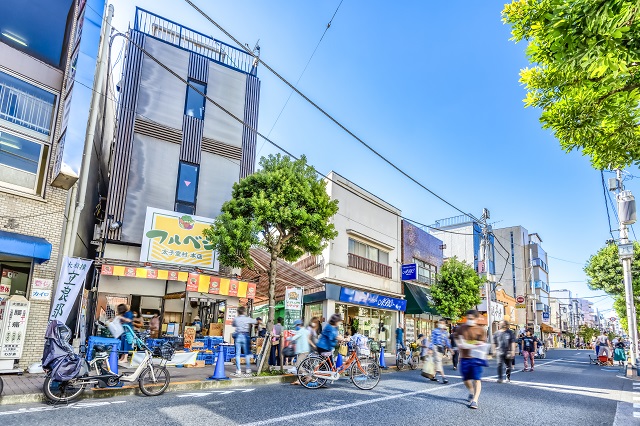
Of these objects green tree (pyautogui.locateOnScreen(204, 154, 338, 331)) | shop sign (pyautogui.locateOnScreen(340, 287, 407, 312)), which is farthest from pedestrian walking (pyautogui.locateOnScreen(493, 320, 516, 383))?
shop sign (pyautogui.locateOnScreen(340, 287, 407, 312))

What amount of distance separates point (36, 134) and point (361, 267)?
56.3 ft

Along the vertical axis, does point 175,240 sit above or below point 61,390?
above

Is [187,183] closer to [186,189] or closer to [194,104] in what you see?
[186,189]

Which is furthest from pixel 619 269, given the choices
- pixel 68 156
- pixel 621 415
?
pixel 68 156

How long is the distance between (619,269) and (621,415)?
30305mm

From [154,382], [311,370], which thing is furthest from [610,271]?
[154,382]

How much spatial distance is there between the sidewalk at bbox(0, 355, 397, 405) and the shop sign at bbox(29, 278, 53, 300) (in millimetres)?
2097

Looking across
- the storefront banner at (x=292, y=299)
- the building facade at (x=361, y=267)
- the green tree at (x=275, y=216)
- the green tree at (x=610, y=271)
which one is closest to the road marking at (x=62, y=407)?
the green tree at (x=275, y=216)

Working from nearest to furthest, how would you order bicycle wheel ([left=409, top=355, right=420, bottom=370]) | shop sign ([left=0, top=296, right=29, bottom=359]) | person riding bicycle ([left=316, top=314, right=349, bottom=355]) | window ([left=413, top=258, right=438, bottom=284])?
shop sign ([left=0, top=296, right=29, bottom=359]), person riding bicycle ([left=316, top=314, right=349, bottom=355]), bicycle wheel ([left=409, top=355, right=420, bottom=370]), window ([left=413, top=258, right=438, bottom=284])

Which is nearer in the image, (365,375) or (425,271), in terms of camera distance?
(365,375)

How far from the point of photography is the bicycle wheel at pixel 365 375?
10414 mm

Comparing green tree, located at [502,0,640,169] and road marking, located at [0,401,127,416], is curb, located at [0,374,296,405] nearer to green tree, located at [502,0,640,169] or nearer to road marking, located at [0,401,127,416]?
road marking, located at [0,401,127,416]

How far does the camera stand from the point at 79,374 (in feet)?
26.0

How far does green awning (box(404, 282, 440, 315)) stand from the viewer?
1053 inches
